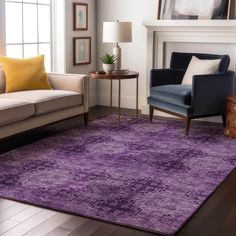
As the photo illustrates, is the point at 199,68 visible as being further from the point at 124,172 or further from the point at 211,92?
the point at 124,172

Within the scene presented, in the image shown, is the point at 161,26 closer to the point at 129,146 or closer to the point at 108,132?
the point at 108,132

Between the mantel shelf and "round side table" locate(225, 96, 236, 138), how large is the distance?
984mm

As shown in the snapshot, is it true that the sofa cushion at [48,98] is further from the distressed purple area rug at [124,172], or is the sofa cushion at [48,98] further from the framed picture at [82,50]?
the framed picture at [82,50]

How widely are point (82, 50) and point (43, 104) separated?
6.16 feet

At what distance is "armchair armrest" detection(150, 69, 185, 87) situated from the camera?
5574mm

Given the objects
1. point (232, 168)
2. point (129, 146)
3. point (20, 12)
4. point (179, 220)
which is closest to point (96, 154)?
point (129, 146)

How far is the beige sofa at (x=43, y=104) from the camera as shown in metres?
4.26

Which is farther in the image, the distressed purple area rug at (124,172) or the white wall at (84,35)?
the white wall at (84,35)

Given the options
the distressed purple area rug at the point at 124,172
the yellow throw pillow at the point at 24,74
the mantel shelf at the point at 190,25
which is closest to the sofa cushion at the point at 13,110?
the distressed purple area rug at the point at 124,172

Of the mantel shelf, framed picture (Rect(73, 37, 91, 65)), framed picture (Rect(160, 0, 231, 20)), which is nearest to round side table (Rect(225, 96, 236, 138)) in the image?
the mantel shelf

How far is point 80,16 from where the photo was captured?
6.22 metres

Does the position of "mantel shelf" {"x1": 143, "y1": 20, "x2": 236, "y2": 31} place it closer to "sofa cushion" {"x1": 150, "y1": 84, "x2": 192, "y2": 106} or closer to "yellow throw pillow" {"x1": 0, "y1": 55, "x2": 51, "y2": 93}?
"sofa cushion" {"x1": 150, "y1": 84, "x2": 192, "y2": 106}

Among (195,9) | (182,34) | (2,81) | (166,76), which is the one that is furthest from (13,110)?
(195,9)

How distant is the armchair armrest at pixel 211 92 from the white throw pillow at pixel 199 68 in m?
0.18
